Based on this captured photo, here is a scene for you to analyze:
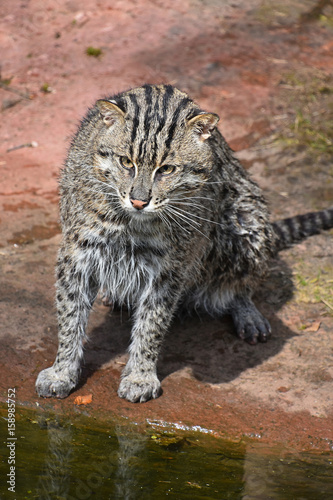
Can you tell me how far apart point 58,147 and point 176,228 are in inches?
160

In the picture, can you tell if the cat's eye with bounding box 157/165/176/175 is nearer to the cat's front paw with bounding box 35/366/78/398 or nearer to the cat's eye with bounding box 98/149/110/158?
the cat's eye with bounding box 98/149/110/158

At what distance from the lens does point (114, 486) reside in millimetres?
4395

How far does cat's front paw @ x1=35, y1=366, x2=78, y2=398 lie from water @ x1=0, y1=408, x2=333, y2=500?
A: 198 mm

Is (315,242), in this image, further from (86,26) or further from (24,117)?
(86,26)

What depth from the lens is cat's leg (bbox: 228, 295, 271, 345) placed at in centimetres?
621

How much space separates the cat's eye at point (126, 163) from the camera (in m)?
4.79

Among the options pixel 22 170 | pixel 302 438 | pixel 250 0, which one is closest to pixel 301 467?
pixel 302 438

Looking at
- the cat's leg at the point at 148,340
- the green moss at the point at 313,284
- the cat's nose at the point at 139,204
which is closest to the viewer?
the cat's nose at the point at 139,204

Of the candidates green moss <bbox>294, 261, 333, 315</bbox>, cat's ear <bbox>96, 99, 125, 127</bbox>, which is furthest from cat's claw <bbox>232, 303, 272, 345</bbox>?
cat's ear <bbox>96, 99, 125, 127</bbox>

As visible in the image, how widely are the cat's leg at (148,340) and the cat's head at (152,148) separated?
92 centimetres

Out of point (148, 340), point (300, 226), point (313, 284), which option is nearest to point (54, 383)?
point (148, 340)

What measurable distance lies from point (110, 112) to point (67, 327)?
1735 mm

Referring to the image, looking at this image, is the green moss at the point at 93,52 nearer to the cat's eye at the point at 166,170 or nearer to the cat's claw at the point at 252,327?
the cat's claw at the point at 252,327

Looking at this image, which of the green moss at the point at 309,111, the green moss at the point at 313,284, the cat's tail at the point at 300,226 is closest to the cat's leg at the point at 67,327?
the green moss at the point at 313,284
